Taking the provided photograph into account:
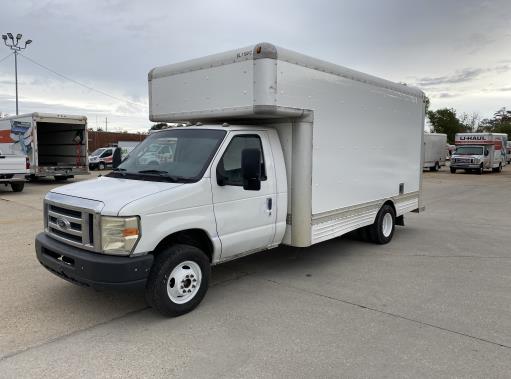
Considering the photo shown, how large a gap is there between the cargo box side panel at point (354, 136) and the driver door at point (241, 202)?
0.68m

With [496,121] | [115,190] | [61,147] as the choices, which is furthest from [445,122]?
[115,190]

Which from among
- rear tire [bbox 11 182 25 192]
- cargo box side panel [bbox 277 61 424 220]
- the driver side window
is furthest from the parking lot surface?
rear tire [bbox 11 182 25 192]

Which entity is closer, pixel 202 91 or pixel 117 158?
pixel 202 91

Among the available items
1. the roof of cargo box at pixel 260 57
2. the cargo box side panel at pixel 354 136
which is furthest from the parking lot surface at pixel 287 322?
the roof of cargo box at pixel 260 57

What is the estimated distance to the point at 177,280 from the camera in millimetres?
4637

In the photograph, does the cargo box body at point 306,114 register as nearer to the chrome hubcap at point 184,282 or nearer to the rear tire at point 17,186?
the chrome hubcap at point 184,282

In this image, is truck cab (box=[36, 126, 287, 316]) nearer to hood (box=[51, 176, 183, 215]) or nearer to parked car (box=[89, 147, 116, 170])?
hood (box=[51, 176, 183, 215])

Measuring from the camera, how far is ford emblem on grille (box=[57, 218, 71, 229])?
4.56 metres

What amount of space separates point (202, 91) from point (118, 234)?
2.50 m

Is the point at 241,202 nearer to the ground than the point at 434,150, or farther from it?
nearer to the ground

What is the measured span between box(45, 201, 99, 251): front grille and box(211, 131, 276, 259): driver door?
1.34 meters

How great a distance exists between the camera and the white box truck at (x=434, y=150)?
34494 millimetres

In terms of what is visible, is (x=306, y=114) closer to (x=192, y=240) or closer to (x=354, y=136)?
(x=354, y=136)

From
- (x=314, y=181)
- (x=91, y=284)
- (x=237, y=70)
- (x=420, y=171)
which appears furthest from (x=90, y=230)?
(x=420, y=171)
